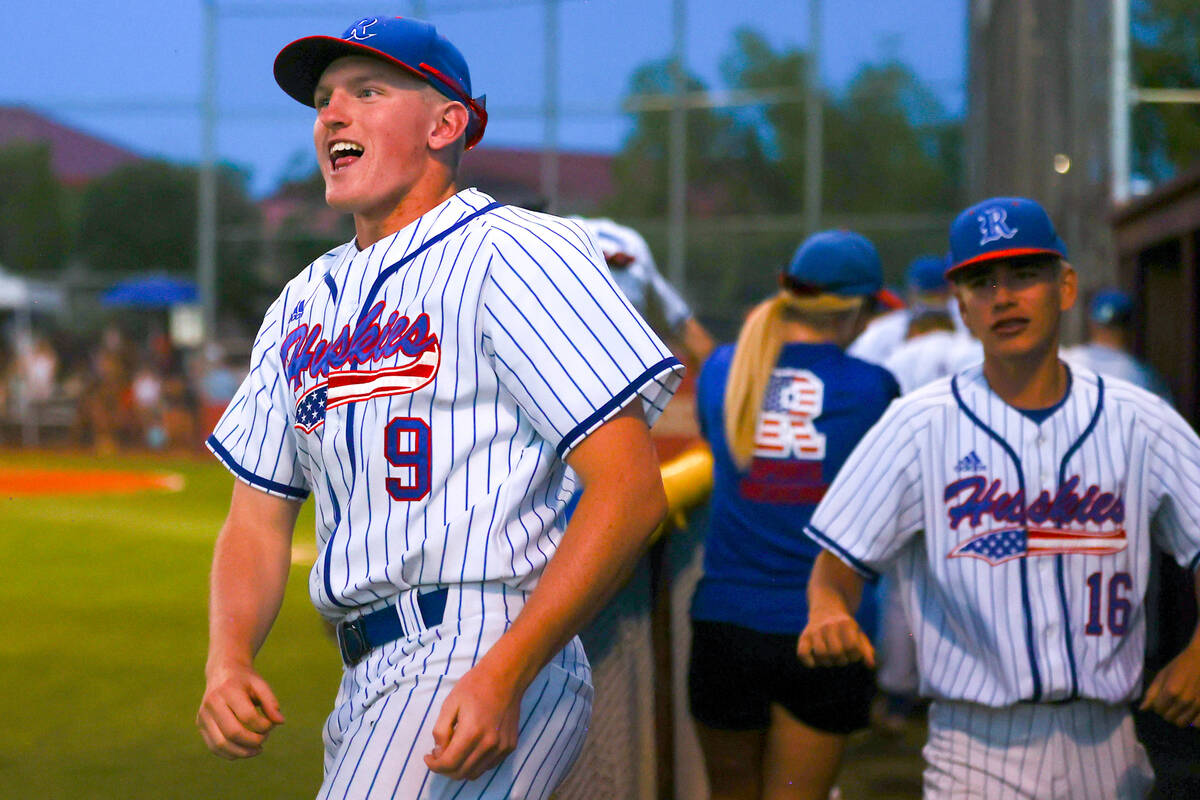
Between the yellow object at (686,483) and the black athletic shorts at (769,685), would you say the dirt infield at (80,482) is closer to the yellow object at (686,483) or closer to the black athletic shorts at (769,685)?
the yellow object at (686,483)

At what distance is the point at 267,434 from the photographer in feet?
7.50

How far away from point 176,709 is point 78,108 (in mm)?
21503

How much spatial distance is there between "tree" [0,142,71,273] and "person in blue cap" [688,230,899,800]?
2842cm

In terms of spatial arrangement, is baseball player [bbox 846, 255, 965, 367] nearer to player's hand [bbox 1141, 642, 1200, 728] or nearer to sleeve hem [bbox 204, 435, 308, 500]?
player's hand [bbox 1141, 642, 1200, 728]

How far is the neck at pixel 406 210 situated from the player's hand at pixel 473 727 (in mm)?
730

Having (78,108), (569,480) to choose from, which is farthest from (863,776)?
(78,108)

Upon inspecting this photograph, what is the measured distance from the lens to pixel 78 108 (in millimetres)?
25703

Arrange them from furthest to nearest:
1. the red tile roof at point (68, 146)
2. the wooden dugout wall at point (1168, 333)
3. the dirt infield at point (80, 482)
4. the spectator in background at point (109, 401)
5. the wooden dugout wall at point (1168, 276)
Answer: the red tile roof at point (68, 146) < the spectator in background at point (109, 401) < the dirt infield at point (80, 482) < the wooden dugout wall at point (1168, 276) < the wooden dugout wall at point (1168, 333)

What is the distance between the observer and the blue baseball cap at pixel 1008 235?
3.02 metres

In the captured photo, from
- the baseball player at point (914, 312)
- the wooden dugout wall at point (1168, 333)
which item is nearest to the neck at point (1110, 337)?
the wooden dugout wall at point (1168, 333)

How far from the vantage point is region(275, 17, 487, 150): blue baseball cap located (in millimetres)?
2082

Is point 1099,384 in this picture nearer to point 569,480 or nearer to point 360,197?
point 569,480

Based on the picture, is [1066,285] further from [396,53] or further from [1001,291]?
[396,53]

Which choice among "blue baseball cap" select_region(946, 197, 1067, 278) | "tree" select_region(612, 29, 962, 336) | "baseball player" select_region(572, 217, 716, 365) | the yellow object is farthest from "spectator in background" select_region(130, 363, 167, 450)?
"blue baseball cap" select_region(946, 197, 1067, 278)
